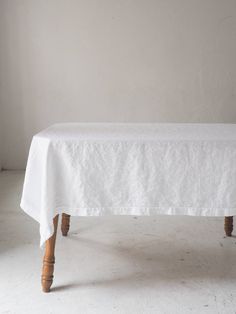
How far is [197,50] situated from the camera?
415 cm

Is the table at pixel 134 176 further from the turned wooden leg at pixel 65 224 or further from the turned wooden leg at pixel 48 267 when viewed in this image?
the turned wooden leg at pixel 65 224

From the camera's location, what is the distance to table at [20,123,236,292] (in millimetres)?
1470

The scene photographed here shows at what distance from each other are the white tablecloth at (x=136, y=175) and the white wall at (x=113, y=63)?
2.80 m

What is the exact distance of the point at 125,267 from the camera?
179 cm

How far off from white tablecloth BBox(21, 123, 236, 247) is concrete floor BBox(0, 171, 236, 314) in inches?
12.6

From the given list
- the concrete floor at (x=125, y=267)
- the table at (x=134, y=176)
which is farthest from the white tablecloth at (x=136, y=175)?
the concrete floor at (x=125, y=267)

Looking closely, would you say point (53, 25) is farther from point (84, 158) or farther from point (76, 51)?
point (84, 158)

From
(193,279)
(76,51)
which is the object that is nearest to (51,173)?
(193,279)

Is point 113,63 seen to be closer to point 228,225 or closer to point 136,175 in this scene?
point 228,225

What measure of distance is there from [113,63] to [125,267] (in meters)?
2.96

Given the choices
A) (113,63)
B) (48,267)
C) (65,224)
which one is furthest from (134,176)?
(113,63)

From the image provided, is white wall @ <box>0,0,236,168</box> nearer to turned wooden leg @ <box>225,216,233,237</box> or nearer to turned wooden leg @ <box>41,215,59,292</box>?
turned wooden leg @ <box>225,216,233,237</box>

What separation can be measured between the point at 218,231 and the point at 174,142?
1.11 metres

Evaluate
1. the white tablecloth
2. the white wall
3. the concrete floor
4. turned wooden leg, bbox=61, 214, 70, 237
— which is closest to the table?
the white tablecloth
